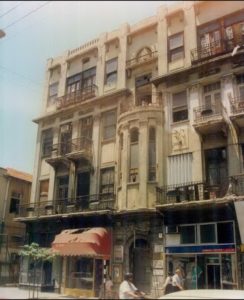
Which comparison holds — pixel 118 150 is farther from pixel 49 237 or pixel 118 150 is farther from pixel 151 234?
pixel 49 237

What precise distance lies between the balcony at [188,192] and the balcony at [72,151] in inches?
A: 230

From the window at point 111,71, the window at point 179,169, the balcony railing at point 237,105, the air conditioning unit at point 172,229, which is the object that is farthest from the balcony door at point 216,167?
the window at point 111,71

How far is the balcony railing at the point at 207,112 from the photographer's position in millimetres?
17492

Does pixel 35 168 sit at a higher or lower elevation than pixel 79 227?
higher

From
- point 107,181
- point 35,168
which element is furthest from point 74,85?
point 107,181

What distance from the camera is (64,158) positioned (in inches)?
888

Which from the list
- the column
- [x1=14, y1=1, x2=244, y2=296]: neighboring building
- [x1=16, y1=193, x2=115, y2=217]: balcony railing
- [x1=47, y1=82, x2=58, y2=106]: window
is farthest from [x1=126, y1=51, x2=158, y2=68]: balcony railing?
[x1=16, y1=193, x2=115, y2=217]: balcony railing

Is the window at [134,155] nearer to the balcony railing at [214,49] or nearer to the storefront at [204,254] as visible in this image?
the storefront at [204,254]

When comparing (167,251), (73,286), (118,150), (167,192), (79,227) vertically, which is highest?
(118,150)

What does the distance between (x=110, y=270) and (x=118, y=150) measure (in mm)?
6276

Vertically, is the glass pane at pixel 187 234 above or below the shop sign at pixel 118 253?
above

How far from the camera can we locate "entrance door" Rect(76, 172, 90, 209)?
21156mm

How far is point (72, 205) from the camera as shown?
70.9ft

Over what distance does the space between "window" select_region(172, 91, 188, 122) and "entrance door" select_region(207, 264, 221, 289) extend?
7389 mm
